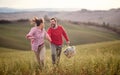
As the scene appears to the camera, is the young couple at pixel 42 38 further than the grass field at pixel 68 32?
No

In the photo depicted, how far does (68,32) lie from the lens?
23.5ft

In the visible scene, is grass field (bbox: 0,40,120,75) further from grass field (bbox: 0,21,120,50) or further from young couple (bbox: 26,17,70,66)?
grass field (bbox: 0,21,120,50)

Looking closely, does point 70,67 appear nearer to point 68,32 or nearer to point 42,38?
point 42,38

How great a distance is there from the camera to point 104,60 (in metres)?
5.33

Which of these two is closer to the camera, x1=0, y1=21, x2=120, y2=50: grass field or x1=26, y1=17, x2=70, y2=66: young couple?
x1=26, y1=17, x2=70, y2=66: young couple

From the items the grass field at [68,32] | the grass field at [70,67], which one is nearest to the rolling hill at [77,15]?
the grass field at [68,32]

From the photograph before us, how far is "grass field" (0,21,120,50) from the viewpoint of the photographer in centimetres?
671

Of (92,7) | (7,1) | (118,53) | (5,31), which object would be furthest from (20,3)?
(118,53)

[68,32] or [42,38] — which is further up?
[42,38]

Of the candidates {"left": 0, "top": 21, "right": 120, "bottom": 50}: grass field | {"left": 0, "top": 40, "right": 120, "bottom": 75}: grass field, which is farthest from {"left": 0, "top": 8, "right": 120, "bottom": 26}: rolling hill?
{"left": 0, "top": 40, "right": 120, "bottom": 75}: grass field

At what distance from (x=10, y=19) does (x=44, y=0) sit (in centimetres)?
99

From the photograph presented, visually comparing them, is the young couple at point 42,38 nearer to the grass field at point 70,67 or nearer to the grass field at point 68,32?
the grass field at point 70,67

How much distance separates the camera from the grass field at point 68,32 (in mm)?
6707

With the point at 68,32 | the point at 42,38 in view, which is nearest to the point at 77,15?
the point at 68,32
